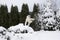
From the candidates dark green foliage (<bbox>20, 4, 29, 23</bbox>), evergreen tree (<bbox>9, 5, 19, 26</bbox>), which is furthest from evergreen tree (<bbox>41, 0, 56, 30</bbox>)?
evergreen tree (<bbox>9, 5, 19, 26</bbox>)

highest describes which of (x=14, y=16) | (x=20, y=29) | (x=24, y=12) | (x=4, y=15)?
(x=20, y=29)

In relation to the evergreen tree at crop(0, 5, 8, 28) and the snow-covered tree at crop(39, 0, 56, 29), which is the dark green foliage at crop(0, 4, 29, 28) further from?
the snow-covered tree at crop(39, 0, 56, 29)

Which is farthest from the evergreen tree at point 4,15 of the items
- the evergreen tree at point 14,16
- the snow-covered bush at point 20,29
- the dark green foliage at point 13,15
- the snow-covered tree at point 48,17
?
the snow-covered bush at point 20,29

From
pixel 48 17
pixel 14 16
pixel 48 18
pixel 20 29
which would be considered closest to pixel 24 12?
pixel 14 16

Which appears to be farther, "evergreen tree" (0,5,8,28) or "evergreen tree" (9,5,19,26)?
"evergreen tree" (9,5,19,26)

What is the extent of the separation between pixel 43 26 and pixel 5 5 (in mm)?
4386

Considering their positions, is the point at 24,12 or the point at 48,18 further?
the point at 24,12

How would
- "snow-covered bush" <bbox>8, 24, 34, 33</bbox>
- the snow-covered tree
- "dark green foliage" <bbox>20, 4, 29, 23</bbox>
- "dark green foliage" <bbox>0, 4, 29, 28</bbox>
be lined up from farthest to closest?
"dark green foliage" <bbox>20, 4, 29, 23</bbox> < "dark green foliage" <bbox>0, 4, 29, 28</bbox> < the snow-covered tree < "snow-covered bush" <bbox>8, 24, 34, 33</bbox>

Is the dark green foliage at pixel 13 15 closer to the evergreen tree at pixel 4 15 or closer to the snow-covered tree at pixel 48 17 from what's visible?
the evergreen tree at pixel 4 15

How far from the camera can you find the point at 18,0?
55.0ft

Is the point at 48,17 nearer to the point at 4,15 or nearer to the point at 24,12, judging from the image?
the point at 24,12

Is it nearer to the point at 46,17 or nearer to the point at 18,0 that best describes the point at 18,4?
the point at 18,0

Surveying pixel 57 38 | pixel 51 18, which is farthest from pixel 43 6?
pixel 57 38

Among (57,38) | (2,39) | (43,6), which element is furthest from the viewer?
(43,6)
